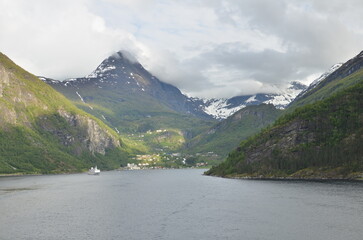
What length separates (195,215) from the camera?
425 ft

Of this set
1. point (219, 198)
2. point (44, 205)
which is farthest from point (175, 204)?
point (44, 205)

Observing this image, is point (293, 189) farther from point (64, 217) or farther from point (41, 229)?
point (41, 229)

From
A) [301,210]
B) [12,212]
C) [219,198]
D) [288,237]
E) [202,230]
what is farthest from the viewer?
[219,198]

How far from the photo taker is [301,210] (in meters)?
131

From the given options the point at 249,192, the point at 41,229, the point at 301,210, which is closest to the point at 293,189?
the point at 249,192

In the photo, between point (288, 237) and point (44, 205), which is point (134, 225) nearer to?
point (288, 237)

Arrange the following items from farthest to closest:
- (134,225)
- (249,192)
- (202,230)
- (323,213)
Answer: (249,192)
(323,213)
(134,225)
(202,230)

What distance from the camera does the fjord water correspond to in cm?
10150

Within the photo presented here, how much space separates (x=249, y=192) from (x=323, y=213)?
215ft

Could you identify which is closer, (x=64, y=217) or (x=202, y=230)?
(x=202, y=230)

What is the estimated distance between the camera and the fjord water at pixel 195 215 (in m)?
102

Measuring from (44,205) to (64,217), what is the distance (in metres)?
35.0

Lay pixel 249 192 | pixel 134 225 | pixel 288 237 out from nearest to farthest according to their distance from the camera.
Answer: pixel 288 237
pixel 134 225
pixel 249 192

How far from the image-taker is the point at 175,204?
157875 millimetres
